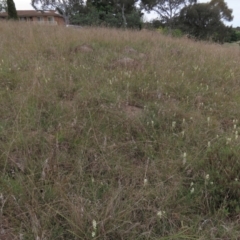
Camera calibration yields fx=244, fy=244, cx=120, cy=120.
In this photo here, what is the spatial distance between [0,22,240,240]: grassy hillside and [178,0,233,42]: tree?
25405mm

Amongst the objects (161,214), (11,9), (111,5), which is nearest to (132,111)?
(161,214)

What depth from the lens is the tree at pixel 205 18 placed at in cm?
2622

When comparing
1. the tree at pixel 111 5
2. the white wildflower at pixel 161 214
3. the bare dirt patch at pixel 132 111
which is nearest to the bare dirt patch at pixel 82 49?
the bare dirt patch at pixel 132 111

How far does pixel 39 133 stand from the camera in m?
2.24

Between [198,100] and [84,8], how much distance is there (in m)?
24.5

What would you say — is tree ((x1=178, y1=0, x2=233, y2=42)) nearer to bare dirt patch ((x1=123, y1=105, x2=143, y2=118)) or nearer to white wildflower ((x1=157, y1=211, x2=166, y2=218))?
bare dirt patch ((x1=123, y1=105, x2=143, y2=118))

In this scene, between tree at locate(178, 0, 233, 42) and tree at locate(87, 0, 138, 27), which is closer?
tree at locate(87, 0, 138, 27)

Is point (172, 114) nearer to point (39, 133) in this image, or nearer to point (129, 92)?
point (129, 92)

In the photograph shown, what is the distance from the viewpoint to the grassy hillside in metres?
1.52

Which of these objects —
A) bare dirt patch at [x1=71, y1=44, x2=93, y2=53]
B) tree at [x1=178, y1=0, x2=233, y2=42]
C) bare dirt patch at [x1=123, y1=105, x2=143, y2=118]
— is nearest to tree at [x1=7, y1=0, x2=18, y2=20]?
bare dirt patch at [x1=71, y1=44, x2=93, y2=53]

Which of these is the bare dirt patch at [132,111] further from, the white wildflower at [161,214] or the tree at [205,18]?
the tree at [205,18]

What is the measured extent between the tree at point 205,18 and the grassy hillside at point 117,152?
25.4 metres

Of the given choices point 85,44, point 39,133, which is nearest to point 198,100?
point 39,133

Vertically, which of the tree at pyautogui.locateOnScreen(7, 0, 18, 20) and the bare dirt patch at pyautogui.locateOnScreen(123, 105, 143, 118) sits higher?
the tree at pyautogui.locateOnScreen(7, 0, 18, 20)
